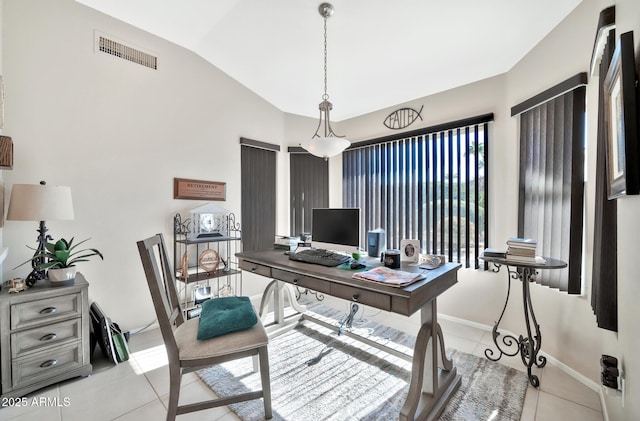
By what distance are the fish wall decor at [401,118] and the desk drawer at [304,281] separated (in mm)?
2388

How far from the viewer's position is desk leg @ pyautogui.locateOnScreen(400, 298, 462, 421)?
57.3 inches

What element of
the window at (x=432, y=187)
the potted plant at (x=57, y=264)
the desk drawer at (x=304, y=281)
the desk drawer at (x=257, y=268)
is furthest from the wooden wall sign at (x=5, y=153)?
the window at (x=432, y=187)

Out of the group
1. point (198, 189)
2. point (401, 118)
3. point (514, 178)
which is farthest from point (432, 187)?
point (198, 189)

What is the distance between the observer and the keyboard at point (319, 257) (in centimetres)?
185

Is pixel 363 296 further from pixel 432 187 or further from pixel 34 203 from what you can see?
pixel 34 203

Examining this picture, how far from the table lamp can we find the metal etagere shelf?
96cm

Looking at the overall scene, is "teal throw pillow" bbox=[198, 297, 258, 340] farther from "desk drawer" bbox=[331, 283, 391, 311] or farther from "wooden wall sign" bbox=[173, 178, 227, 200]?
"wooden wall sign" bbox=[173, 178, 227, 200]

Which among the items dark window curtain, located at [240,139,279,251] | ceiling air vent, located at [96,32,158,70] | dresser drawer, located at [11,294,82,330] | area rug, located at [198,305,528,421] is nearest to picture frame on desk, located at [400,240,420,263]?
area rug, located at [198,305,528,421]

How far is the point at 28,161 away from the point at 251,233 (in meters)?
2.11

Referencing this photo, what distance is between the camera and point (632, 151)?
0.92 m

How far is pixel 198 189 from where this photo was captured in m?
3.00

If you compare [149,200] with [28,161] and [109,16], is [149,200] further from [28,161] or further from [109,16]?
[109,16]

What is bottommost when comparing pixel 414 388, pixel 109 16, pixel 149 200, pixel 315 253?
pixel 414 388

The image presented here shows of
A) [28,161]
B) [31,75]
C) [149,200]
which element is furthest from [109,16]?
[149,200]
